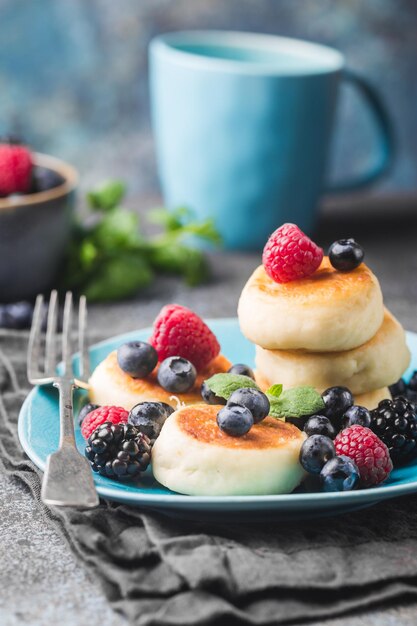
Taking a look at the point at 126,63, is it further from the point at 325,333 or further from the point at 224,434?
the point at 224,434

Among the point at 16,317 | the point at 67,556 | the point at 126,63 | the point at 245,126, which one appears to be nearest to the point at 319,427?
the point at 67,556

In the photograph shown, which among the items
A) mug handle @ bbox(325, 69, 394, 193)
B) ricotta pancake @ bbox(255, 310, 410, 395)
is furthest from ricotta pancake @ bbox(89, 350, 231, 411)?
mug handle @ bbox(325, 69, 394, 193)

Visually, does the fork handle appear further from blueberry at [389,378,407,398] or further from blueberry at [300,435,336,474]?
blueberry at [389,378,407,398]

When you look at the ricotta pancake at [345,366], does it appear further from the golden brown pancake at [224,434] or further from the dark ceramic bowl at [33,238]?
the dark ceramic bowl at [33,238]

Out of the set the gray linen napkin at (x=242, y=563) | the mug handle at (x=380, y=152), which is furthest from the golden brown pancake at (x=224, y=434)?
the mug handle at (x=380, y=152)

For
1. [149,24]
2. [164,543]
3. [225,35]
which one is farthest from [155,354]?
[149,24]
